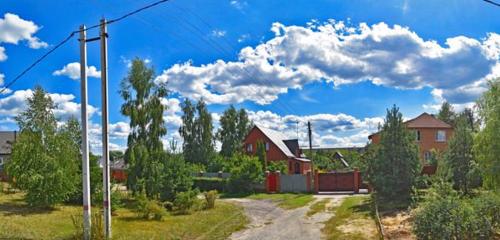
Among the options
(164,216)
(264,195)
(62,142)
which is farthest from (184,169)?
(264,195)

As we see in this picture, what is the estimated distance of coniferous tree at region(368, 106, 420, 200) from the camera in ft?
74.5

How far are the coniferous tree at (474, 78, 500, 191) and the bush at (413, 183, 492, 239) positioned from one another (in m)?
4.10

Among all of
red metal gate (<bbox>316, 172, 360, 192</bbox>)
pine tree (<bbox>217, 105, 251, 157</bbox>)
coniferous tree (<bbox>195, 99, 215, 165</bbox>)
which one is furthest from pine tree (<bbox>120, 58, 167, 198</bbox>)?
pine tree (<bbox>217, 105, 251, 157</bbox>)

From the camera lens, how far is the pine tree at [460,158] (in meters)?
23.2

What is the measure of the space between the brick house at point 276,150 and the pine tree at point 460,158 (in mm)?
27538

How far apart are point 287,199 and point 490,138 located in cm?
1620

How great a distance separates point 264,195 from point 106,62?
2132cm

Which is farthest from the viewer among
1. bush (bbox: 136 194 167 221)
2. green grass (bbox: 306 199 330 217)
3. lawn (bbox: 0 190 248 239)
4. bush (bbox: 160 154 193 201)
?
bush (bbox: 160 154 193 201)

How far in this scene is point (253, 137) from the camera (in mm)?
53469

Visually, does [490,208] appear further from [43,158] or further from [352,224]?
[43,158]

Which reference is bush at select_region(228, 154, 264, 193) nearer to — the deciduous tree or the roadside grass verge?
the roadside grass verge

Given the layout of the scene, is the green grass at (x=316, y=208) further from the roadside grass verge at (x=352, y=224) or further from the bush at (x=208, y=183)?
the bush at (x=208, y=183)

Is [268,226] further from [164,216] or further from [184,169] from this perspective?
[184,169]

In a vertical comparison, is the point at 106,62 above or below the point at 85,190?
above
